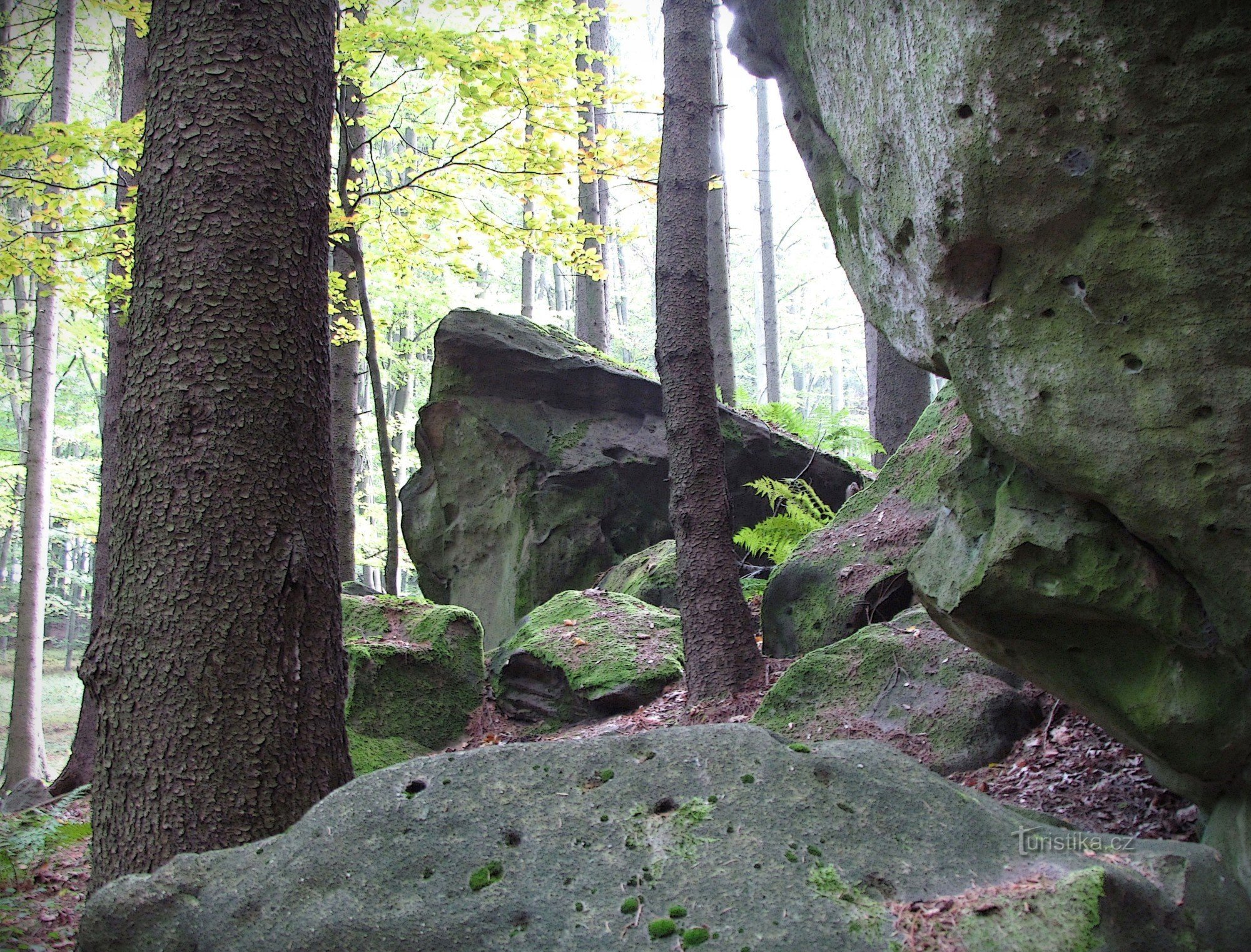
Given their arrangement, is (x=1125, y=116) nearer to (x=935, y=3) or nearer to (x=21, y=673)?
(x=935, y=3)

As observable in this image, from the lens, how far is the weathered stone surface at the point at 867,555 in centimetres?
678

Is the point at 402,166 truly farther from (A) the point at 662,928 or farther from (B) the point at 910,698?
(A) the point at 662,928

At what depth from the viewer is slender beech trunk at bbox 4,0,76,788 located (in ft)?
39.3

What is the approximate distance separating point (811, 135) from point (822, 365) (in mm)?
37074

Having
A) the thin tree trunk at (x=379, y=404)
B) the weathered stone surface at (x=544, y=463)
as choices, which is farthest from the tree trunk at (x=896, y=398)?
the thin tree trunk at (x=379, y=404)

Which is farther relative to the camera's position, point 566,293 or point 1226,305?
point 566,293

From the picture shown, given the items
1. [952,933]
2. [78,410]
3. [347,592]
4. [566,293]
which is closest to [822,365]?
[566,293]

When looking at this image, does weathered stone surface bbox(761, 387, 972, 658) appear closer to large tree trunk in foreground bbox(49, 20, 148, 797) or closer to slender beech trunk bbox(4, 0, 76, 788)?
large tree trunk in foreground bbox(49, 20, 148, 797)

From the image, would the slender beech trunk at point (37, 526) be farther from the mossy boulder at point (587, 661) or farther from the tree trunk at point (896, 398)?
the tree trunk at point (896, 398)

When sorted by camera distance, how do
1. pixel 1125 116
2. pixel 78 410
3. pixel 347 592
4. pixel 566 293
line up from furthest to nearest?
pixel 566 293
pixel 78 410
pixel 347 592
pixel 1125 116

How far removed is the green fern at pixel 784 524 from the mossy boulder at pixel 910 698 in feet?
7.76

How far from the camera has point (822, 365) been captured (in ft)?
134

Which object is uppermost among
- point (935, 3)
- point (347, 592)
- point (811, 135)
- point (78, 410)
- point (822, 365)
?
point (822, 365)

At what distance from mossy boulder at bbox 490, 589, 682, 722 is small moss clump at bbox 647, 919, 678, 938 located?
15.4ft
